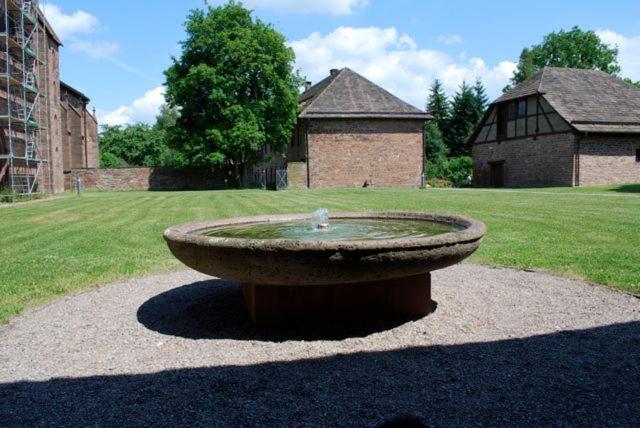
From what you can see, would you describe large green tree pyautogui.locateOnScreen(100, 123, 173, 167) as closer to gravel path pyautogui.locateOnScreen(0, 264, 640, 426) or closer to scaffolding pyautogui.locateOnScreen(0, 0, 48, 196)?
scaffolding pyautogui.locateOnScreen(0, 0, 48, 196)

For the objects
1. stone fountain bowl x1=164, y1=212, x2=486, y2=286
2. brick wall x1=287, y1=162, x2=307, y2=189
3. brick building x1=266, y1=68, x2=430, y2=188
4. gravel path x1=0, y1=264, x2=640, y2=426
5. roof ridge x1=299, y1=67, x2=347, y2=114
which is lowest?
gravel path x1=0, y1=264, x2=640, y2=426

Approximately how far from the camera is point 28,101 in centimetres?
2794

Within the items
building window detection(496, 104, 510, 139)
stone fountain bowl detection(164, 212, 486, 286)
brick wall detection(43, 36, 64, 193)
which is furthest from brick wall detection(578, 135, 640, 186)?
brick wall detection(43, 36, 64, 193)

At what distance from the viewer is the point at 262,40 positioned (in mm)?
35406

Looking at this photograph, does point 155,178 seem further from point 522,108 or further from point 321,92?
point 522,108

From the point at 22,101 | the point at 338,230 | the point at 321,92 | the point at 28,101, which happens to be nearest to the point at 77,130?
the point at 28,101

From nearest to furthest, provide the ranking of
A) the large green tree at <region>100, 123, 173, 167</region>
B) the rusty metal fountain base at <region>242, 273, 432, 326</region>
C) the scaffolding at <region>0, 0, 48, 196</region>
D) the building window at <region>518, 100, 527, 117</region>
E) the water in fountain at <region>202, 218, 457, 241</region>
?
the rusty metal fountain base at <region>242, 273, 432, 326</region> → the water in fountain at <region>202, 218, 457, 241</region> → the scaffolding at <region>0, 0, 48, 196</region> → the building window at <region>518, 100, 527, 117</region> → the large green tree at <region>100, 123, 173, 167</region>

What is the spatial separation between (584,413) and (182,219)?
480 inches

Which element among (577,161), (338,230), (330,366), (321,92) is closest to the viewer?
(330,366)

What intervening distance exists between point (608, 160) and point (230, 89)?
24476mm

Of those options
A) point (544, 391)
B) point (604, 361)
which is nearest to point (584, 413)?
point (544, 391)

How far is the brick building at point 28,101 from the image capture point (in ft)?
81.3

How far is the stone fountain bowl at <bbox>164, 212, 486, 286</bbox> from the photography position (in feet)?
12.0

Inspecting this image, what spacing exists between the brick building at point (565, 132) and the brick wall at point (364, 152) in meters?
6.02
